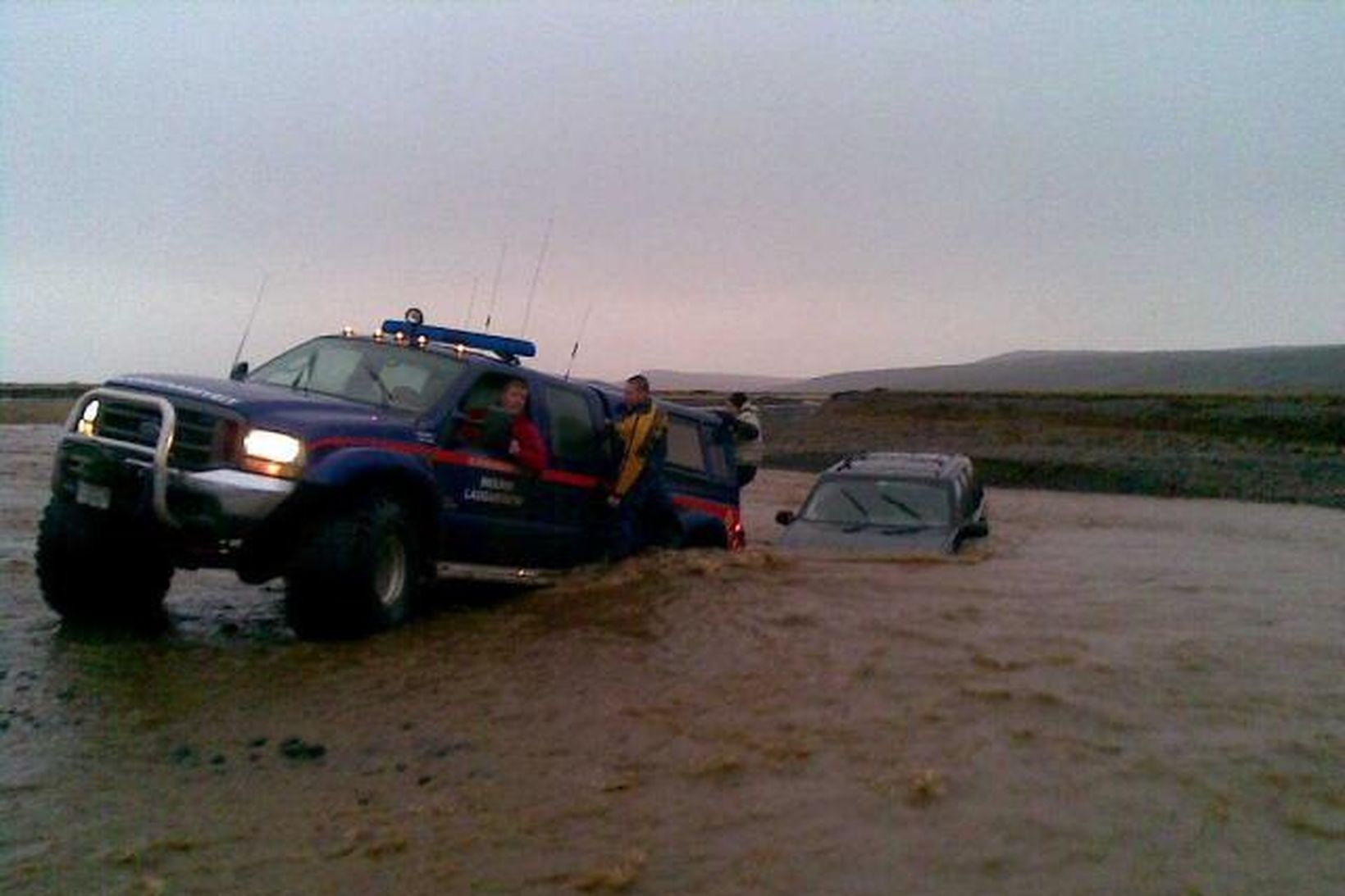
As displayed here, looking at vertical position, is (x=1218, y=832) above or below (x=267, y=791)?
above

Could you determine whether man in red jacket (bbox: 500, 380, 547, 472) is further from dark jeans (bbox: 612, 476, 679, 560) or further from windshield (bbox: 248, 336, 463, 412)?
dark jeans (bbox: 612, 476, 679, 560)

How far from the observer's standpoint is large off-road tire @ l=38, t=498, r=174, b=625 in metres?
8.06

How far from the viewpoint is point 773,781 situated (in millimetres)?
5559

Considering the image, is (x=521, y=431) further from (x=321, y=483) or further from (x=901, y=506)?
(x=901, y=506)

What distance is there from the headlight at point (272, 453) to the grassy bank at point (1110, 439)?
22.0 meters

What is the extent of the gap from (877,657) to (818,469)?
25.7m

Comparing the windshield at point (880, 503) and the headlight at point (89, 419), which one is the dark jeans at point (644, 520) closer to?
the windshield at point (880, 503)

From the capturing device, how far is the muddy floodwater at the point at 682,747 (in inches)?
184

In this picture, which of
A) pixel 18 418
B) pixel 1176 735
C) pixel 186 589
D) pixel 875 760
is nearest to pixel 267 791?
pixel 875 760

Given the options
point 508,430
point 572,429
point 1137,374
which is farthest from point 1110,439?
point 1137,374

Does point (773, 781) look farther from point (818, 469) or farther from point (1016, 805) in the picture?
point (818, 469)

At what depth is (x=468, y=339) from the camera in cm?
1016

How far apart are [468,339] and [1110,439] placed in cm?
2772

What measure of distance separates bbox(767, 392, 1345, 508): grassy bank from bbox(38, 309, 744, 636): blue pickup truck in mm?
19770
